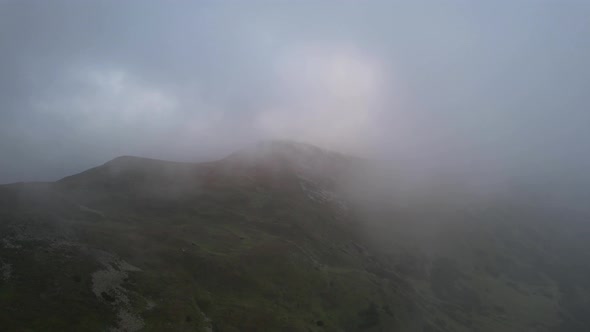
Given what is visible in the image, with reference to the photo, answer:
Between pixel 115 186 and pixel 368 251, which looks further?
pixel 368 251

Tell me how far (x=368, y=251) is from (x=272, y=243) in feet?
187

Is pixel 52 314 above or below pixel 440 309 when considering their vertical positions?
above

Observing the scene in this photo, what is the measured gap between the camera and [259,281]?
103 m

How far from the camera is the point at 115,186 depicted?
156 meters

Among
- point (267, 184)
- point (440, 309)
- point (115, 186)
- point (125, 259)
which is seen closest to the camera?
point (125, 259)

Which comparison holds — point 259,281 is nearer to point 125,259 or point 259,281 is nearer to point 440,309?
point 125,259

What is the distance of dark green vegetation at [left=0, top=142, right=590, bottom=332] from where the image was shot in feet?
229

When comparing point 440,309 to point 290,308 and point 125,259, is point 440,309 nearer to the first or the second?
point 290,308

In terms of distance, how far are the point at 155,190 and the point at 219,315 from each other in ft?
301

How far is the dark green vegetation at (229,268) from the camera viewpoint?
6969 cm

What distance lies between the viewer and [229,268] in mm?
101438

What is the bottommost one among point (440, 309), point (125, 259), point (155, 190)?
point (440, 309)

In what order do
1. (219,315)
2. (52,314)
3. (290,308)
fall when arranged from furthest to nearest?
(290,308) < (219,315) < (52,314)

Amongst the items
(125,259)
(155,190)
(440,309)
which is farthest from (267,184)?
(125,259)
